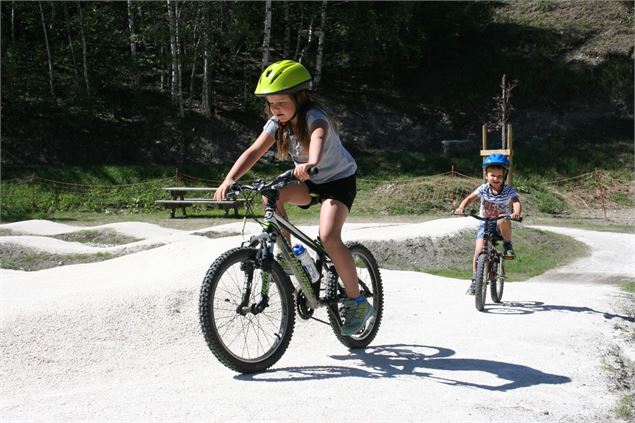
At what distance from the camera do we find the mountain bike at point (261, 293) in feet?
14.6

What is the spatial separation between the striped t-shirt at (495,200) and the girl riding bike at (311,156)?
10.6 ft

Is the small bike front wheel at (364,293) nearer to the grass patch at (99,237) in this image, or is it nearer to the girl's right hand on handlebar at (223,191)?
the girl's right hand on handlebar at (223,191)

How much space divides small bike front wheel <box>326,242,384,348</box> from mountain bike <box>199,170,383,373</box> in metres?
0.02

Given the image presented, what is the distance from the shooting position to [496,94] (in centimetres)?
3206

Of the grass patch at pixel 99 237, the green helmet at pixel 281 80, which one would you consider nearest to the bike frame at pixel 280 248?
the green helmet at pixel 281 80

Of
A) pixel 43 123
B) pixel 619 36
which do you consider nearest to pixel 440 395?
pixel 43 123

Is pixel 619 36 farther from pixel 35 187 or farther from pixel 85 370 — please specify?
pixel 85 370

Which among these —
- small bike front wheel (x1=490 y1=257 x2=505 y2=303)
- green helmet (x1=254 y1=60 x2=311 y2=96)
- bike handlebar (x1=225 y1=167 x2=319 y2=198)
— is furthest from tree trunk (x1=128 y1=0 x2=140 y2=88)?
bike handlebar (x1=225 y1=167 x2=319 y2=198)

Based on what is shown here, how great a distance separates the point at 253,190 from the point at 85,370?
159 cm

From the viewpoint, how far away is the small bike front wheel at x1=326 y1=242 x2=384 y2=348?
5.21 metres

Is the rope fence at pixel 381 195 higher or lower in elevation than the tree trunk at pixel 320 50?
lower

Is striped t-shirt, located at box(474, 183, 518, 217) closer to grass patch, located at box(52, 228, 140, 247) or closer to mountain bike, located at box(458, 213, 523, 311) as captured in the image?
mountain bike, located at box(458, 213, 523, 311)

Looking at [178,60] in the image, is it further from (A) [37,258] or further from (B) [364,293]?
(B) [364,293]

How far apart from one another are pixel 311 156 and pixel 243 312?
0.99 m
